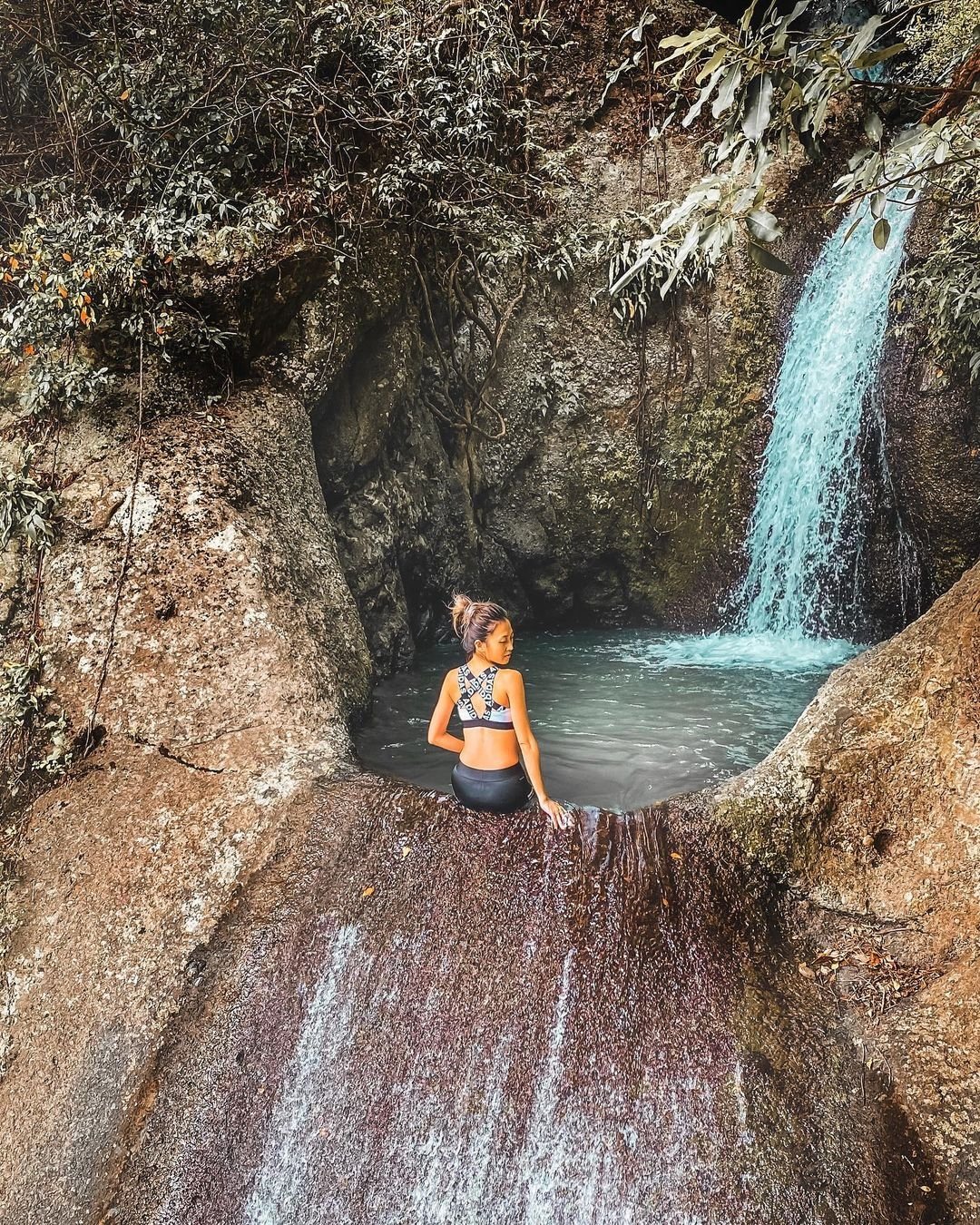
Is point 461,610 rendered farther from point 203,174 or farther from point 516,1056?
point 203,174

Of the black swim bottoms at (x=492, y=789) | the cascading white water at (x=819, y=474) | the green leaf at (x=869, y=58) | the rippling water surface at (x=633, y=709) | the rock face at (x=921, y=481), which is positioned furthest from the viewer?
the cascading white water at (x=819, y=474)

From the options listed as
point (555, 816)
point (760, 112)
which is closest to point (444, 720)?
point (555, 816)

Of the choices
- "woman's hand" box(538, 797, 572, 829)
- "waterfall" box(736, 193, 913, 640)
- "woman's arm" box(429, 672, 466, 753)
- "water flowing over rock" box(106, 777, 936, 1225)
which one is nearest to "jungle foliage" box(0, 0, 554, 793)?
"water flowing over rock" box(106, 777, 936, 1225)

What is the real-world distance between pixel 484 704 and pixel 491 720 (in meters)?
0.08

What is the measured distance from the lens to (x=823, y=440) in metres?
8.00

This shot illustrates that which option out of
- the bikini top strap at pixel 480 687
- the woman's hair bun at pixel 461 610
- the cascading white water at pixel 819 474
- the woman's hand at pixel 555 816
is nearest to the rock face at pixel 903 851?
the woman's hand at pixel 555 816

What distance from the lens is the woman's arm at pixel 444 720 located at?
3759 millimetres

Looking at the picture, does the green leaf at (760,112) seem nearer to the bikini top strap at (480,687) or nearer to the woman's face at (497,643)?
the woman's face at (497,643)

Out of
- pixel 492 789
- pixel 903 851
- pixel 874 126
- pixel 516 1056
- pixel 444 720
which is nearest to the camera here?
pixel 874 126

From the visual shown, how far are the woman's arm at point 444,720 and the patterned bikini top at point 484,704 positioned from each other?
88mm

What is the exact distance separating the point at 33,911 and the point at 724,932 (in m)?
3.35

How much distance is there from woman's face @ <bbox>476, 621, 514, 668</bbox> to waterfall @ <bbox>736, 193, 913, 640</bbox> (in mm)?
5555

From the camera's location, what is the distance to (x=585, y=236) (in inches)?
317

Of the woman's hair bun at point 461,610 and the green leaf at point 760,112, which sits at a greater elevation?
the green leaf at point 760,112
